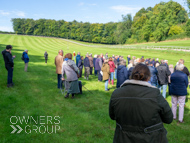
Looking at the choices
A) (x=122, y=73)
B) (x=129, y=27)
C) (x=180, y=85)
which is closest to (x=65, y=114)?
(x=122, y=73)

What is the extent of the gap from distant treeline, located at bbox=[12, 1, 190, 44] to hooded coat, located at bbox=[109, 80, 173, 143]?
71.3 m

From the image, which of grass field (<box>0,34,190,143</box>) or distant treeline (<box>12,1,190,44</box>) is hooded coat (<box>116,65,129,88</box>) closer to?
grass field (<box>0,34,190,143</box>)

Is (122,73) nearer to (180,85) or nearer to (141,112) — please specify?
(180,85)

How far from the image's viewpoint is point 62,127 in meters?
5.63

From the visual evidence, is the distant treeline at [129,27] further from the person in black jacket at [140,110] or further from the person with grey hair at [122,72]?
the person in black jacket at [140,110]

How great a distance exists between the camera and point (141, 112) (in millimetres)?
2605

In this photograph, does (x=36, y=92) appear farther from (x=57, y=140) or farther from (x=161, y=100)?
(x=161, y=100)

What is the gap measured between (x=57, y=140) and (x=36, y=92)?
5.05 metres

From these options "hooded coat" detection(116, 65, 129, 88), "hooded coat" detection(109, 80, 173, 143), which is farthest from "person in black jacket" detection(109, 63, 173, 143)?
"hooded coat" detection(116, 65, 129, 88)

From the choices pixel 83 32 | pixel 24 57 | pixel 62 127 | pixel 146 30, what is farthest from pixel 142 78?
pixel 83 32

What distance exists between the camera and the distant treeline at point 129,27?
255 feet

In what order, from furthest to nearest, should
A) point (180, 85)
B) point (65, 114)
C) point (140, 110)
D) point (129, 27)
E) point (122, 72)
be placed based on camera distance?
point (129, 27), point (122, 72), point (65, 114), point (180, 85), point (140, 110)

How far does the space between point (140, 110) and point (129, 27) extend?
119m

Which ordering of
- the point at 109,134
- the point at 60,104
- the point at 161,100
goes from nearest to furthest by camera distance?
the point at 161,100 < the point at 109,134 < the point at 60,104
